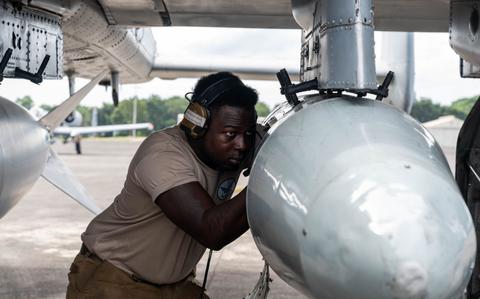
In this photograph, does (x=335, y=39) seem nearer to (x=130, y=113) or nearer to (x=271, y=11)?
(x=271, y=11)

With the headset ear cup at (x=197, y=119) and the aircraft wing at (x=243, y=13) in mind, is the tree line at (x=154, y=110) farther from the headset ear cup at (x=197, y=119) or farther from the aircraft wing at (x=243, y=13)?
the headset ear cup at (x=197, y=119)

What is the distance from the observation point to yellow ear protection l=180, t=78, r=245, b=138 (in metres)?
2.31

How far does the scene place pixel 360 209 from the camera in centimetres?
160

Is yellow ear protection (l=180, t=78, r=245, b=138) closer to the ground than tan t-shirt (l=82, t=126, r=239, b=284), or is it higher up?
higher up

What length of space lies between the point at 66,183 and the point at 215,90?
3.49 metres

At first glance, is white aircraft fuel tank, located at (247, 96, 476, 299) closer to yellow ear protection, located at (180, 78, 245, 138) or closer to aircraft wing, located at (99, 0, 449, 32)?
yellow ear protection, located at (180, 78, 245, 138)

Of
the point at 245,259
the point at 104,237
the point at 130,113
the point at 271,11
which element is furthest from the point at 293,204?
the point at 130,113

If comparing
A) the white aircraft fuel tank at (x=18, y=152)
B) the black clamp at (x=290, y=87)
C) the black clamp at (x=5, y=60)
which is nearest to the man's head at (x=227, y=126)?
the black clamp at (x=290, y=87)

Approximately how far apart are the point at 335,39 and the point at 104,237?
1.21 m

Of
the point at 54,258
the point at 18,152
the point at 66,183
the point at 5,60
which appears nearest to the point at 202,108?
the point at 5,60

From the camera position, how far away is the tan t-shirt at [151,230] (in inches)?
94.5

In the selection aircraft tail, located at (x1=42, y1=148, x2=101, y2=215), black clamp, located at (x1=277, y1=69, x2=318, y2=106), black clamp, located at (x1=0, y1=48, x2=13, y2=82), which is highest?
black clamp, located at (x1=0, y1=48, x2=13, y2=82)

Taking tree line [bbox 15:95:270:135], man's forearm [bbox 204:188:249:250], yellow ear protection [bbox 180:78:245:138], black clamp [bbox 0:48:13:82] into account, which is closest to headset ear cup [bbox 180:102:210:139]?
yellow ear protection [bbox 180:78:245:138]

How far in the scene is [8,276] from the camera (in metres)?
5.34
